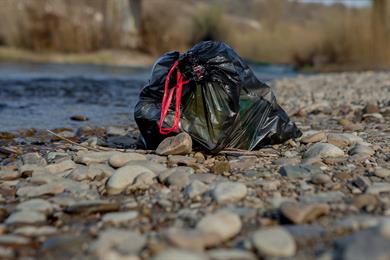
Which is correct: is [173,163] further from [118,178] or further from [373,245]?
[373,245]

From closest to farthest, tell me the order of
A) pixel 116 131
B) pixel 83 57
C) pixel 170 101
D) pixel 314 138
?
pixel 170 101 < pixel 314 138 < pixel 116 131 < pixel 83 57

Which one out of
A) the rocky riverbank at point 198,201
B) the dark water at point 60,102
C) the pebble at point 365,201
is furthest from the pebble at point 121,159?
the dark water at point 60,102

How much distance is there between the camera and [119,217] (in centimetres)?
217

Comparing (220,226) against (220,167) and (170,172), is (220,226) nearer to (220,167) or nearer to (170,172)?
(170,172)

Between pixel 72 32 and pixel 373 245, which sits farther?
pixel 72 32

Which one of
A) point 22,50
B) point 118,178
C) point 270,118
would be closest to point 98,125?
point 270,118

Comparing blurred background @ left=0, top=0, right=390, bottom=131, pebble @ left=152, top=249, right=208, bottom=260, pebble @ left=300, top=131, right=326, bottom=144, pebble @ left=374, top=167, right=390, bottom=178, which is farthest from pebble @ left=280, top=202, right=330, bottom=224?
blurred background @ left=0, top=0, right=390, bottom=131

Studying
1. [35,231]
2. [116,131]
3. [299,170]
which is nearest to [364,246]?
[299,170]

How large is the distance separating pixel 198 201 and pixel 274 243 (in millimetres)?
689

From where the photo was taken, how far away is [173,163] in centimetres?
312

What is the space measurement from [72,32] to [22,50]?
2.37 m

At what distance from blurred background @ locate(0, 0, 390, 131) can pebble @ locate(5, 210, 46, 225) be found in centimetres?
726

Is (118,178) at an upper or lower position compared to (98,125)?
upper

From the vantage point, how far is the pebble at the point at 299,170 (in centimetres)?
277
